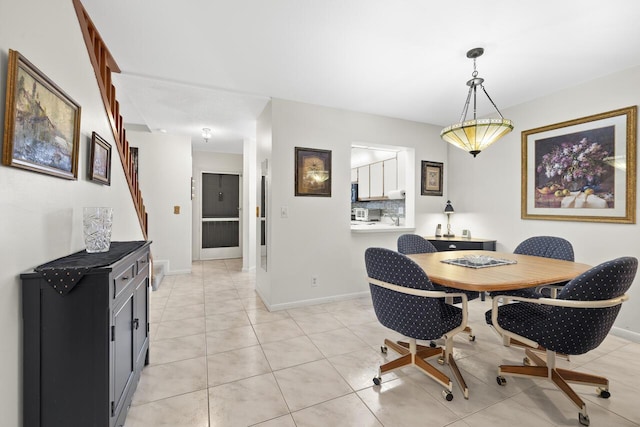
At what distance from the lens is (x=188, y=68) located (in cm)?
265

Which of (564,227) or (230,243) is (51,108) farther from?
(230,243)

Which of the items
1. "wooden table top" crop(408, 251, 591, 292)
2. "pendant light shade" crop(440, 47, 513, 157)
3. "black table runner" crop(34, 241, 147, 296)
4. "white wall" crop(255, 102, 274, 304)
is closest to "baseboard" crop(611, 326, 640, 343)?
"wooden table top" crop(408, 251, 591, 292)

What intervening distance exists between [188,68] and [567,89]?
4007 mm

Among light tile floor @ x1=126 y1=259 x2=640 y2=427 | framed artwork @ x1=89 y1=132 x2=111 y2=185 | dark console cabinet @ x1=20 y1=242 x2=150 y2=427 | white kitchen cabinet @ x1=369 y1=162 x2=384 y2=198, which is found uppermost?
white kitchen cabinet @ x1=369 y1=162 x2=384 y2=198

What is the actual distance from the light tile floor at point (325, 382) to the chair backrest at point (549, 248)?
2.75ft

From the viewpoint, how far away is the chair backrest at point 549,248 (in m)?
2.58

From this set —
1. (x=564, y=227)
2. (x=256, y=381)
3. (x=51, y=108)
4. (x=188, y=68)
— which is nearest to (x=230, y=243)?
(x=188, y=68)

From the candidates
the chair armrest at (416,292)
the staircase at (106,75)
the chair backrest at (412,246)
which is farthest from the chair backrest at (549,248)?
the staircase at (106,75)

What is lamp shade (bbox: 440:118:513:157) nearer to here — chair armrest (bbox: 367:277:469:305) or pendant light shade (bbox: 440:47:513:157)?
pendant light shade (bbox: 440:47:513:157)

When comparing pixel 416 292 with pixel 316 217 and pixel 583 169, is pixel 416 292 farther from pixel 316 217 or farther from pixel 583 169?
pixel 583 169

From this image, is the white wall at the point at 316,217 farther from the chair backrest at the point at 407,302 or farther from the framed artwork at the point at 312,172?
the chair backrest at the point at 407,302

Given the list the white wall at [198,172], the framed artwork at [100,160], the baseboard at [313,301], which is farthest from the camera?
the white wall at [198,172]

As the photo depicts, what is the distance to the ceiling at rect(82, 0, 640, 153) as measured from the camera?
1894 millimetres

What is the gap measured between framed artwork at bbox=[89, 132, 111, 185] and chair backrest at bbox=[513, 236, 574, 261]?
12.6 ft
